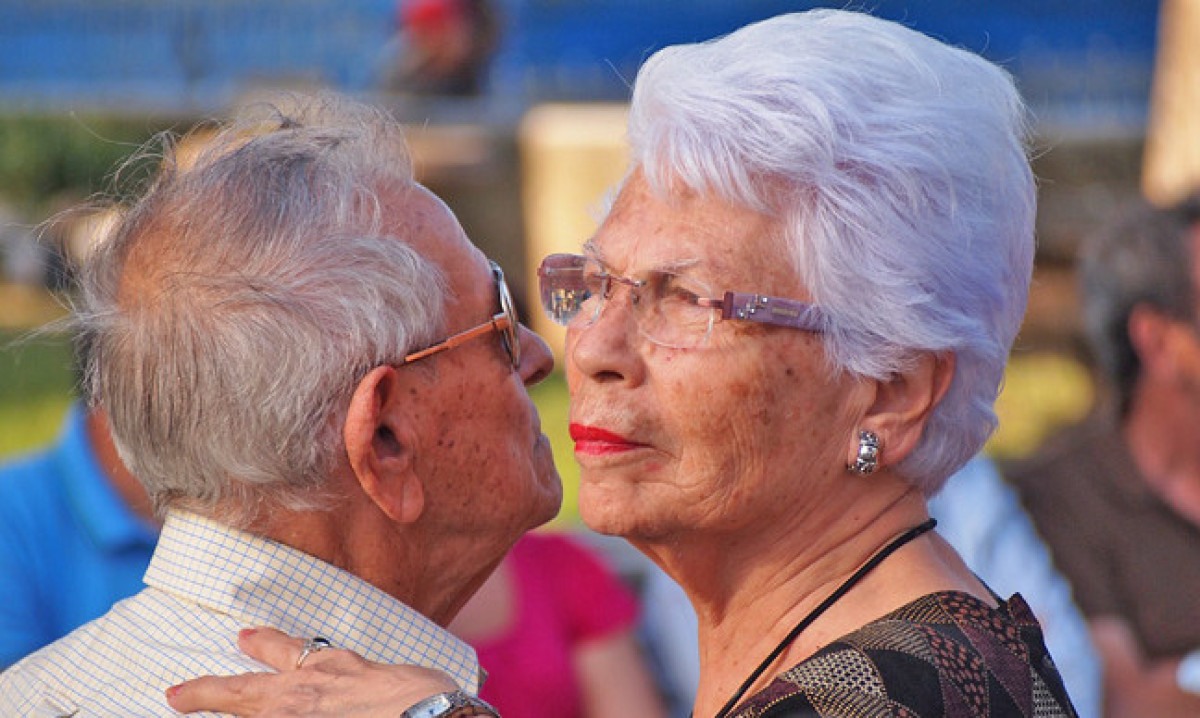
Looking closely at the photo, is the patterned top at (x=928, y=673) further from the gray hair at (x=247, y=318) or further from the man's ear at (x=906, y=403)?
the gray hair at (x=247, y=318)

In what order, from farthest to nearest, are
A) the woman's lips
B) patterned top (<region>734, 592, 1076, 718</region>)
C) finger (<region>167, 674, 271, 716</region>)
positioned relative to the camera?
1. the woman's lips
2. finger (<region>167, 674, 271, 716</region>)
3. patterned top (<region>734, 592, 1076, 718</region>)

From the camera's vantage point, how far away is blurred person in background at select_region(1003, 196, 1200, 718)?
16.5ft

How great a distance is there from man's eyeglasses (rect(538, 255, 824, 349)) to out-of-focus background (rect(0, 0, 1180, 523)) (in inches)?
316

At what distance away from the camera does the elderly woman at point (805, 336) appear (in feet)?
7.99

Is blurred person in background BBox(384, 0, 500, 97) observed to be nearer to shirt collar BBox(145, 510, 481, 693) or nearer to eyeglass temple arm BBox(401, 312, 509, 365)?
eyeglass temple arm BBox(401, 312, 509, 365)

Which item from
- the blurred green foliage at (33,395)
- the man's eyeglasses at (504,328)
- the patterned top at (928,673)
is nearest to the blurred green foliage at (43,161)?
the blurred green foliage at (33,395)

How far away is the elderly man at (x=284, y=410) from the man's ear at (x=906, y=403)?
626 millimetres

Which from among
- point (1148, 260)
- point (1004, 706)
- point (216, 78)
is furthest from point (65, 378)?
point (1004, 706)

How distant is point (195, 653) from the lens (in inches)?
93.9

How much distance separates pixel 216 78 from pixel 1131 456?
427 inches

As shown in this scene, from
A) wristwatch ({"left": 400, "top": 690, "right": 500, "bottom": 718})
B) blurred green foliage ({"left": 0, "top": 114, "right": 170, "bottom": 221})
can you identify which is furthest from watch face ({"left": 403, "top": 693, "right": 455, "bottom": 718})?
blurred green foliage ({"left": 0, "top": 114, "right": 170, "bottom": 221})

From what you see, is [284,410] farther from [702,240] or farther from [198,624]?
[702,240]

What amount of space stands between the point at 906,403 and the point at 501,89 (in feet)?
40.5

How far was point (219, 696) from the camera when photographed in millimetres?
2287
